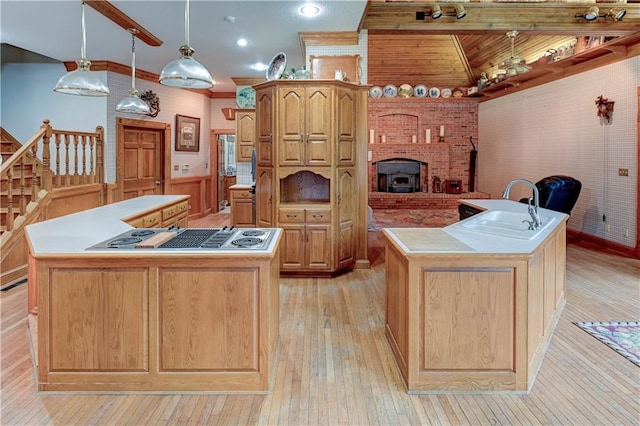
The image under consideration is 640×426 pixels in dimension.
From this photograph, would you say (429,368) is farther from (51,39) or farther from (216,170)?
(216,170)

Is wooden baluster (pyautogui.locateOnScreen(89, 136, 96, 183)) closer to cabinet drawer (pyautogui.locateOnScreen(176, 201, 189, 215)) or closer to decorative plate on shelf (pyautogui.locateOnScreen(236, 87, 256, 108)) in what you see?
cabinet drawer (pyautogui.locateOnScreen(176, 201, 189, 215))

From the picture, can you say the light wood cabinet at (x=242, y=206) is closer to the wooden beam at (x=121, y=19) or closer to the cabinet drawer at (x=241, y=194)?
the cabinet drawer at (x=241, y=194)

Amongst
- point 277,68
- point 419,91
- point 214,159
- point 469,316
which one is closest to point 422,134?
point 419,91

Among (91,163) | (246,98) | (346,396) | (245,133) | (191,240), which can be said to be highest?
(246,98)

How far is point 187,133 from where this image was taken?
354 inches

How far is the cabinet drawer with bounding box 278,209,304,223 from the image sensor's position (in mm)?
4762

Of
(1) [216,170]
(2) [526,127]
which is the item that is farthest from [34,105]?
(2) [526,127]

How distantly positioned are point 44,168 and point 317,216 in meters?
3.41

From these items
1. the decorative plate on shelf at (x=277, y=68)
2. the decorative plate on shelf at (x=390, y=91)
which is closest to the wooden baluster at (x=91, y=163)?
the decorative plate on shelf at (x=277, y=68)

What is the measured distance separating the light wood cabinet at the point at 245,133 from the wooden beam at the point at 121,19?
6.96 feet

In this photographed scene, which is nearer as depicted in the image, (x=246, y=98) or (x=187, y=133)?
(x=246, y=98)

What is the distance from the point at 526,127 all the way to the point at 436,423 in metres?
7.68

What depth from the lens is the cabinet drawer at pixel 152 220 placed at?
381cm

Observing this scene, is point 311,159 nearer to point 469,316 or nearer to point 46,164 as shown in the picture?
point 469,316
